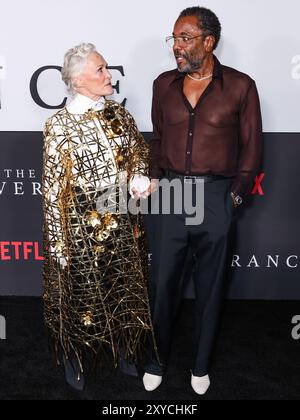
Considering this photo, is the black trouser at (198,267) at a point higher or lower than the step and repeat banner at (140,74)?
lower

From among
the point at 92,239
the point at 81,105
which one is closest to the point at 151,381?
the point at 92,239

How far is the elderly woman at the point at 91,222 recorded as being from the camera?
2096 millimetres

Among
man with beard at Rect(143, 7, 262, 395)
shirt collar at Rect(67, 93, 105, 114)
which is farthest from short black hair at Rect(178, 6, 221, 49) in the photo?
shirt collar at Rect(67, 93, 105, 114)

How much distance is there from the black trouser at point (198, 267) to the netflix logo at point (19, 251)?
115 cm

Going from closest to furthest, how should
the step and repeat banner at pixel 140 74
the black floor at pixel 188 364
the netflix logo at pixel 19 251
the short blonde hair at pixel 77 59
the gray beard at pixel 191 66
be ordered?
the short blonde hair at pixel 77 59, the gray beard at pixel 191 66, the black floor at pixel 188 364, the step and repeat banner at pixel 140 74, the netflix logo at pixel 19 251

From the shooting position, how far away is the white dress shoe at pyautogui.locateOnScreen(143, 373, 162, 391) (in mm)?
2451

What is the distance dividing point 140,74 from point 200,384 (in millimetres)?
1757

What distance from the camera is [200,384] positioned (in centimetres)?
246

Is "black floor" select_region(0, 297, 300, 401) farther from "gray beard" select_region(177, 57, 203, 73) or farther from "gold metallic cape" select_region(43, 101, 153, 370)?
"gray beard" select_region(177, 57, 203, 73)

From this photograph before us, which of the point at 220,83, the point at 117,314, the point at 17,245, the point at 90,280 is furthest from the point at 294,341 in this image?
the point at 17,245

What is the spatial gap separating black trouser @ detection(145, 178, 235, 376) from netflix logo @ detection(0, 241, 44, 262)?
3.76ft

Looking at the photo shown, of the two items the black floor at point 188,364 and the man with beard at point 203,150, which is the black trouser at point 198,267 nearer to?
the man with beard at point 203,150

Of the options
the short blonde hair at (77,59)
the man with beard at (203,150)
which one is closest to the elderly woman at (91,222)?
the short blonde hair at (77,59)
